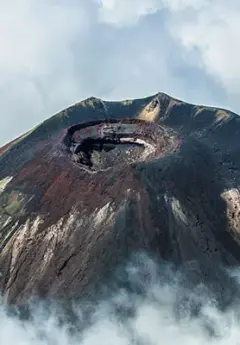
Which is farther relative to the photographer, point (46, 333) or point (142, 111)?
point (142, 111)

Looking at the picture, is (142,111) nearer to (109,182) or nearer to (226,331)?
(109,182)

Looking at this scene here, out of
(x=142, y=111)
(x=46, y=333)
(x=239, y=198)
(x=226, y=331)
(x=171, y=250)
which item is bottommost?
(x=46, y=333)

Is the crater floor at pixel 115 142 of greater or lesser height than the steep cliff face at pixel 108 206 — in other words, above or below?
above

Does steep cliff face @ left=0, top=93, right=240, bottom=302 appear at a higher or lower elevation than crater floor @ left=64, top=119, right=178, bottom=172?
lower

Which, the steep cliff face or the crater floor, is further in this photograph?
the crater floor

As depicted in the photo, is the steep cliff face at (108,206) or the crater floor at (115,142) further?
the crater floor at (115,142)

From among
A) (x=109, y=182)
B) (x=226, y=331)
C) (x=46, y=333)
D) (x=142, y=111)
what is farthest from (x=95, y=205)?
(x=142, y=111)

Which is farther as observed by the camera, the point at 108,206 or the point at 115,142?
the point at 115,142

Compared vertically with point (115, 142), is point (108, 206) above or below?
below
